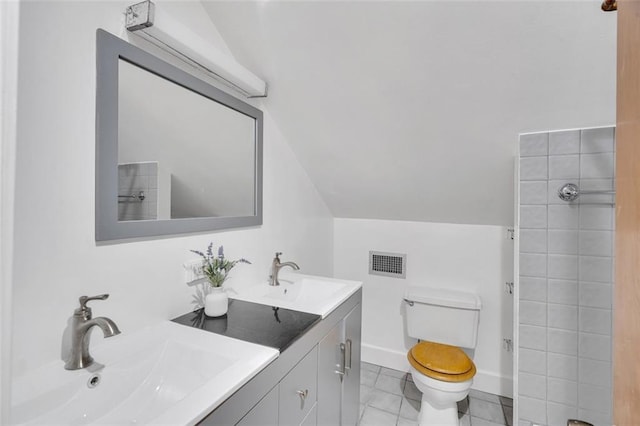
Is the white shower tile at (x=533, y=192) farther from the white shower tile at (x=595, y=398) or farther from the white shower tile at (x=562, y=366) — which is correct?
the white shower tile at (x=595, y=398)

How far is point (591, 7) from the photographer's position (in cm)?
110

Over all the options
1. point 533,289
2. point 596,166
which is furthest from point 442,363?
point 596,166

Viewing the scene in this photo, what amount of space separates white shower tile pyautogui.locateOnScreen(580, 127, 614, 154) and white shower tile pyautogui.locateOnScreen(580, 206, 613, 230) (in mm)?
276

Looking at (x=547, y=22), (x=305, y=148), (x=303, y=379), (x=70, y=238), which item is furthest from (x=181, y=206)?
(x=547, y=22)

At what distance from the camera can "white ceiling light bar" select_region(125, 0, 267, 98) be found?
39.0 inches

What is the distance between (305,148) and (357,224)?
3.10 ft

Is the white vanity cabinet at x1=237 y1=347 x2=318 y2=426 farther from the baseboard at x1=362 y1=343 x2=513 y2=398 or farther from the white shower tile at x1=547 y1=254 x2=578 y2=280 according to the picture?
the baseboard at x1=362 y1=343 x2=513 y2=398

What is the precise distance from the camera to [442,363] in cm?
179

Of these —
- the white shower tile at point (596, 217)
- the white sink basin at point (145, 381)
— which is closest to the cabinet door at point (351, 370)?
the white sink basin at point (145, 381)

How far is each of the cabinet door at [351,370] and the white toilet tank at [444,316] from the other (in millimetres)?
716

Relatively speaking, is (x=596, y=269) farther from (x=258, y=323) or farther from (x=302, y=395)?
(x=258, y=323)

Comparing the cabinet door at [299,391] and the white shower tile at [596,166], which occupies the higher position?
the white shower tile at [596,166]

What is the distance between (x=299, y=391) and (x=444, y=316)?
1428 millimetres

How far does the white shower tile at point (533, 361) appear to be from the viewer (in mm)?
1527
